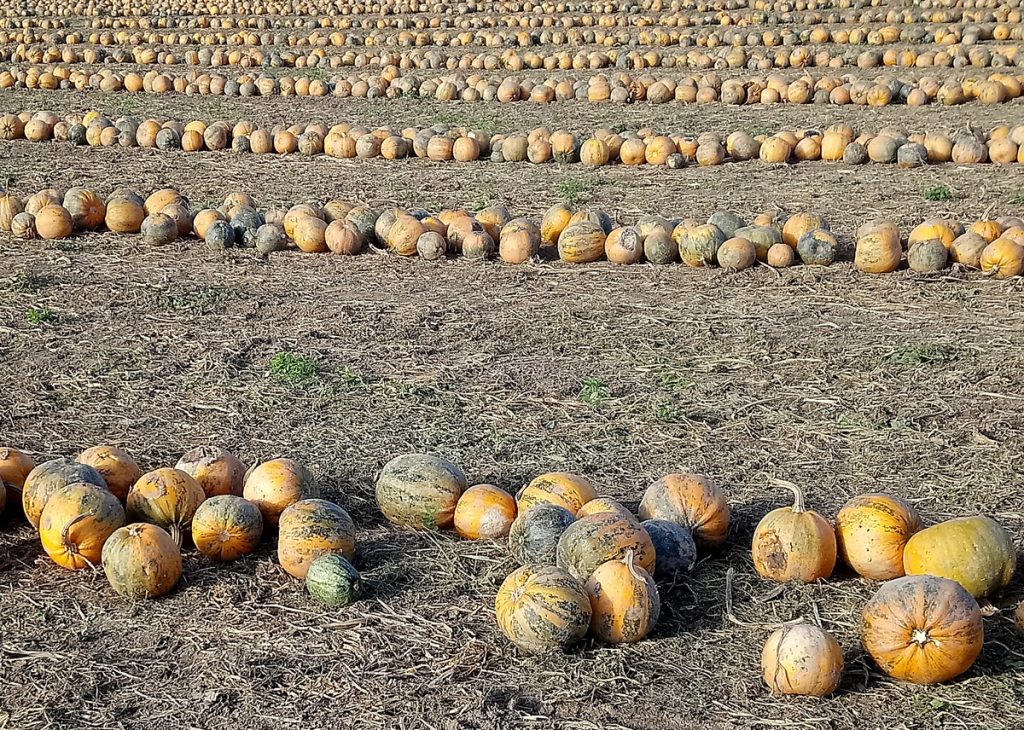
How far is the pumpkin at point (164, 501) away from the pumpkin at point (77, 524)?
0.31ft

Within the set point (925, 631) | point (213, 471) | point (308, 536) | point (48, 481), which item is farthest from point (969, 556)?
point (48, 481)

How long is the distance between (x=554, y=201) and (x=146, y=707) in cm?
744

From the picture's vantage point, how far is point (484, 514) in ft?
15.3

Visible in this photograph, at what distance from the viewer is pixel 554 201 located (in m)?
10.5

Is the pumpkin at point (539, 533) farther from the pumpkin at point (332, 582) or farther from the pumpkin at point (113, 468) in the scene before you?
the pumpkin at point (113, 468)

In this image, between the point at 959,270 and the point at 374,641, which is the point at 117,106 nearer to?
the point at 959,270

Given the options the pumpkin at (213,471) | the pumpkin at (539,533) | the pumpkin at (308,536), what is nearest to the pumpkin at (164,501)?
the pumpkin at (213,471)

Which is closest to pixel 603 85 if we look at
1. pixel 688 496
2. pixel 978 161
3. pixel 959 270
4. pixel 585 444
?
pixel 978 161

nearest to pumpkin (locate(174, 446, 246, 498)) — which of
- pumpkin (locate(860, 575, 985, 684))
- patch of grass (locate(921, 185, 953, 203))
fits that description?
pumpkin (locate(860, 575, 985, 684))

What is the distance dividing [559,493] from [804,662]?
1.28 metres

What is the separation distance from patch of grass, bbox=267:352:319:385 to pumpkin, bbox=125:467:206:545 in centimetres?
183

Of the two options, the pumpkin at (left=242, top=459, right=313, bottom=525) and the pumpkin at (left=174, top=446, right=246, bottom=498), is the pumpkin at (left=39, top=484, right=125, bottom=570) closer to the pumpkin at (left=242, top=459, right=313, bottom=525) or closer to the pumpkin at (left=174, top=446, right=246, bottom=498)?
the pumpkin at (left=174, top=446, right=246, bottom=498)

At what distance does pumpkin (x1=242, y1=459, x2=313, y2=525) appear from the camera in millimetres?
4691

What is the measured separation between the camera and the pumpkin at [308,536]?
4.39 m
